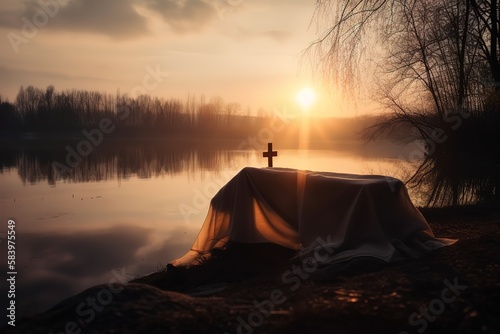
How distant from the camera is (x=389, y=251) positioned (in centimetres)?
620

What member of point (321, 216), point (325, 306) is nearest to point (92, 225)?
point (321, 216)

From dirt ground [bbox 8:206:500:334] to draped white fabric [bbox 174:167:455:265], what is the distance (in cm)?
97

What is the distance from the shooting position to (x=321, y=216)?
7270mm

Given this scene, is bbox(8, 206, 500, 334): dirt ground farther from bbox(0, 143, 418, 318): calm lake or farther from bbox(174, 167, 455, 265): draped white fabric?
bbox(0, 143, 418, 318): calm lake

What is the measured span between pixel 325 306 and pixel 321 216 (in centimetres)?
339

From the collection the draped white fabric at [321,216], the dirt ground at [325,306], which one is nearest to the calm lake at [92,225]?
the draped white fabric at [321,216]

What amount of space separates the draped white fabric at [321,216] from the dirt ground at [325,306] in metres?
0.97

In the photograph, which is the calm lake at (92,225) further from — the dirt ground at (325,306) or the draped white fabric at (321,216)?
the dirt ground at (325,306)

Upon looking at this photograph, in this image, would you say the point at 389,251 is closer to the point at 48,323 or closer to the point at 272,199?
the point at 272,199

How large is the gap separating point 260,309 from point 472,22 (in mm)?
21373

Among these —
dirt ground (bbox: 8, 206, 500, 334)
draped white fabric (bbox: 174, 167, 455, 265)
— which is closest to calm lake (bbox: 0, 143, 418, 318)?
draped white fabric (bbox: 174, 167, 455, 265)

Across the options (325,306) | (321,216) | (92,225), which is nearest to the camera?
(325,306)

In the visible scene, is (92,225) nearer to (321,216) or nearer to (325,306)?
(321,216)

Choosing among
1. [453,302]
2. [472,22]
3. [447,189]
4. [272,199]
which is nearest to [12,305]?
[272,199]
